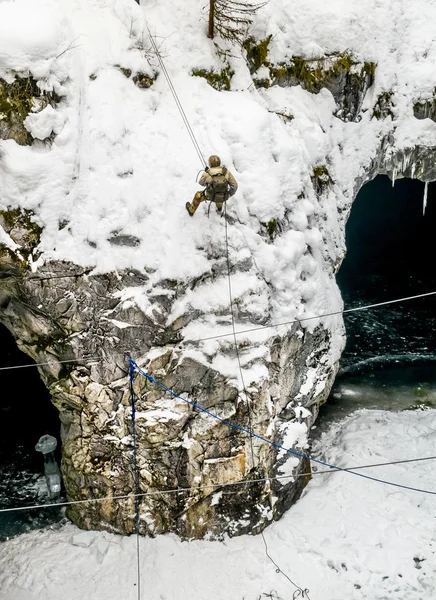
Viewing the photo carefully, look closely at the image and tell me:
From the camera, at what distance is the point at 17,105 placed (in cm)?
902

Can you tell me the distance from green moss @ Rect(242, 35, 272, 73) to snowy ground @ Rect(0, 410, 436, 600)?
895cm

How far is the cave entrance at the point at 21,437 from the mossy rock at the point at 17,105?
6835 mm

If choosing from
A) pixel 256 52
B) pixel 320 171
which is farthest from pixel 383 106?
pixel 256 52

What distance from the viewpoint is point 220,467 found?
9.77 metres

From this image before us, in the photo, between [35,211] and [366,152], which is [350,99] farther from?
[35,211]

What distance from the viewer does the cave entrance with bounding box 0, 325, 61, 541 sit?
10562mm

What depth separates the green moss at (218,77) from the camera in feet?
35.3

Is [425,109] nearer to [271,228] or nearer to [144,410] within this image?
[271,228]

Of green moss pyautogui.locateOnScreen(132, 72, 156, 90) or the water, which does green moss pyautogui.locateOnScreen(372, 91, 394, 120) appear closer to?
green moss pyautogui.locateOnScreen(132, 72, 156, 90)

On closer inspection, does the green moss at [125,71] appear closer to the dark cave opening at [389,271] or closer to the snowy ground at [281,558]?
the snowy ground at [281,558]

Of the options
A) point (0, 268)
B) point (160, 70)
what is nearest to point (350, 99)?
point (160, 70)

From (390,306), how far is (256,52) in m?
10.1

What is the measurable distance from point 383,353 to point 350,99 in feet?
24.2

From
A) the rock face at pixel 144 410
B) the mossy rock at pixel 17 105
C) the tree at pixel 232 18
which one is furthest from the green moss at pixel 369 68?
the mossy rock at pixel 17 105
